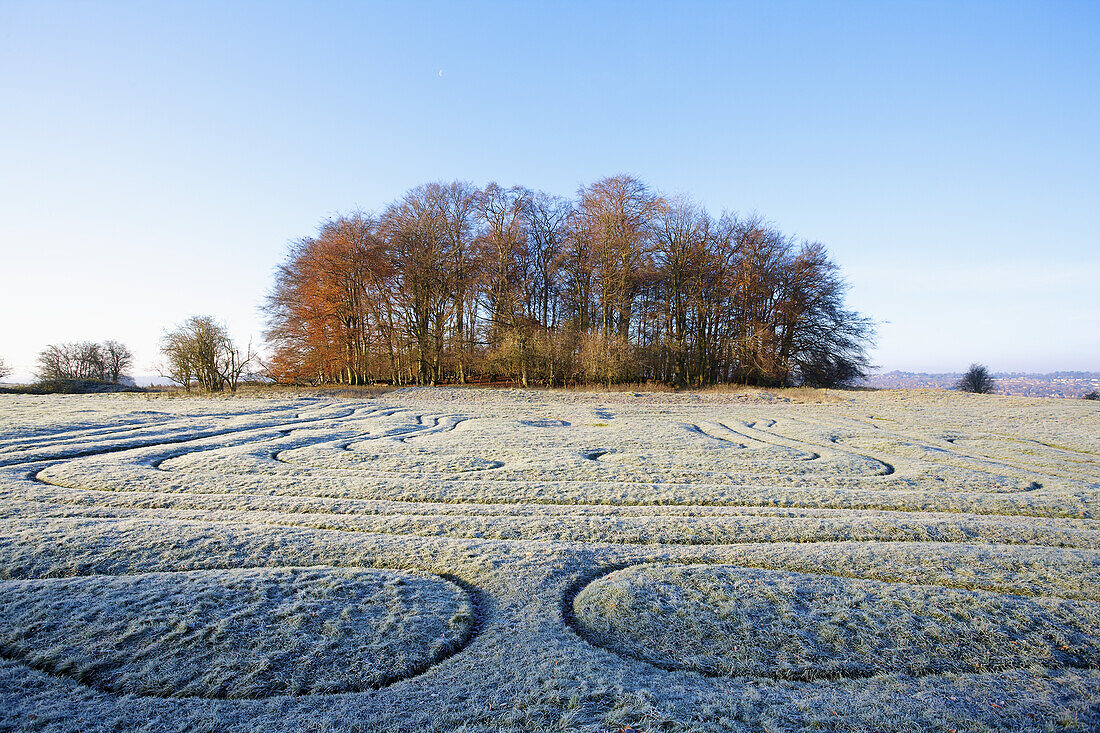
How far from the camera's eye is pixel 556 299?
106 feet

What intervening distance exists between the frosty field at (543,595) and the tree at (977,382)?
Answer: 35.1 m

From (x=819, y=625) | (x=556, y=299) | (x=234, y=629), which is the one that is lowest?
(x=819, y=625)

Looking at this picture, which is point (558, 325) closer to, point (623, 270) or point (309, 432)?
point (623, 270)

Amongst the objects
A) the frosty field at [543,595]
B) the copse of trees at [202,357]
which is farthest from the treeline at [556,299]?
the frosty field at [543,595]

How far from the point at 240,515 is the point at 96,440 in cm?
731

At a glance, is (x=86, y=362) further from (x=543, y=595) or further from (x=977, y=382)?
(x=977, y=382)

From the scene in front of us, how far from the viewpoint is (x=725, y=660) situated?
274 cm

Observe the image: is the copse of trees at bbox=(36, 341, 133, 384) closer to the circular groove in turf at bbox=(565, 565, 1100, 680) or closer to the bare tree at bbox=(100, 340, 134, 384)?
the bare tree at bbox=(100, 340, 134, 384)

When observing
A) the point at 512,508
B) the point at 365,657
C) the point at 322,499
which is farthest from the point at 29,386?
the point at 365,657

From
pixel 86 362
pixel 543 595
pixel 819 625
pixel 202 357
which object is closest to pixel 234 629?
pixel 543 595

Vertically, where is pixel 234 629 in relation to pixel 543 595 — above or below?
above

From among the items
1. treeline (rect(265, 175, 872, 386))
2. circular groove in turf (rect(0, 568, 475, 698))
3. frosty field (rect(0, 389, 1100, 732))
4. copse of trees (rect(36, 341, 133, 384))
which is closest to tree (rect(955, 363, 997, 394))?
treeline (rect(265, 175, 872, 386))

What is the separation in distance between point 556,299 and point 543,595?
29.4m

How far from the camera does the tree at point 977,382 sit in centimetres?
3534
